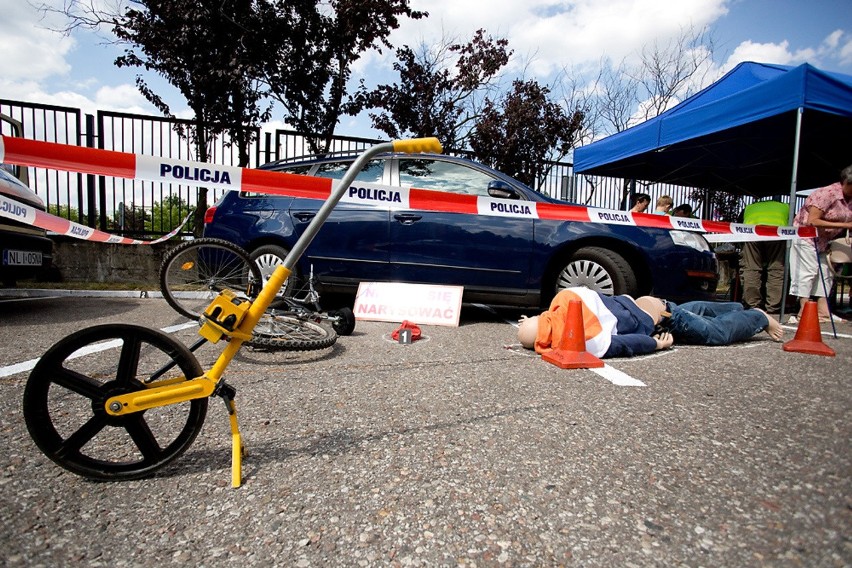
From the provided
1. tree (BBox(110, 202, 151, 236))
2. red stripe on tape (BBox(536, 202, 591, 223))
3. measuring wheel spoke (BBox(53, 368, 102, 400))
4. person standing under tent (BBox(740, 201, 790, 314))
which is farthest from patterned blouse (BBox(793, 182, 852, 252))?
tree (BBox(110, 202, 151, 236))

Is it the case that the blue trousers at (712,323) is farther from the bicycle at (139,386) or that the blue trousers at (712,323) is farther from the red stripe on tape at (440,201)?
the bicycle at (139,386)

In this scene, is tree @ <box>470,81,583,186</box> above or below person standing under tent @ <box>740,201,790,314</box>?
above

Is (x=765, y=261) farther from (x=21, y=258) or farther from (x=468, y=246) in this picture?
(x=21, y=258)

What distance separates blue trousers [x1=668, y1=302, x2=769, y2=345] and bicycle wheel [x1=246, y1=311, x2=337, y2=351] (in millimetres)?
2713

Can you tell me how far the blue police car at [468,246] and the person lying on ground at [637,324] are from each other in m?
0.66

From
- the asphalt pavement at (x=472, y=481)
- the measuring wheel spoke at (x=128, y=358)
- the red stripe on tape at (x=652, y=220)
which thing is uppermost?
the red stripe on tape at (x=652, y=220)

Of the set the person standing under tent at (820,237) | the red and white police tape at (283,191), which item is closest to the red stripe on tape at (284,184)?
the red and white police tape at (283,191)

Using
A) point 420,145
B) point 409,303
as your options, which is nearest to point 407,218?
point 409,303

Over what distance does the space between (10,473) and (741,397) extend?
3099mm

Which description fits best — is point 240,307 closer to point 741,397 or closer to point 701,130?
point 741,397

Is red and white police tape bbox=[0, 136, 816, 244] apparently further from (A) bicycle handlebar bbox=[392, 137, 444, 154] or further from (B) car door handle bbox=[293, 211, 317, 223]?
(A) bicycle handlebar bbox=[392, 137, 444, 154]

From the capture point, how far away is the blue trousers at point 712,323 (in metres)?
3.50

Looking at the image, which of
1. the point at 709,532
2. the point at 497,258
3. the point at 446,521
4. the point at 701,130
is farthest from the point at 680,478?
the point at 701,130

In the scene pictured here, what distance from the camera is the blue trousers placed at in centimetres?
350
